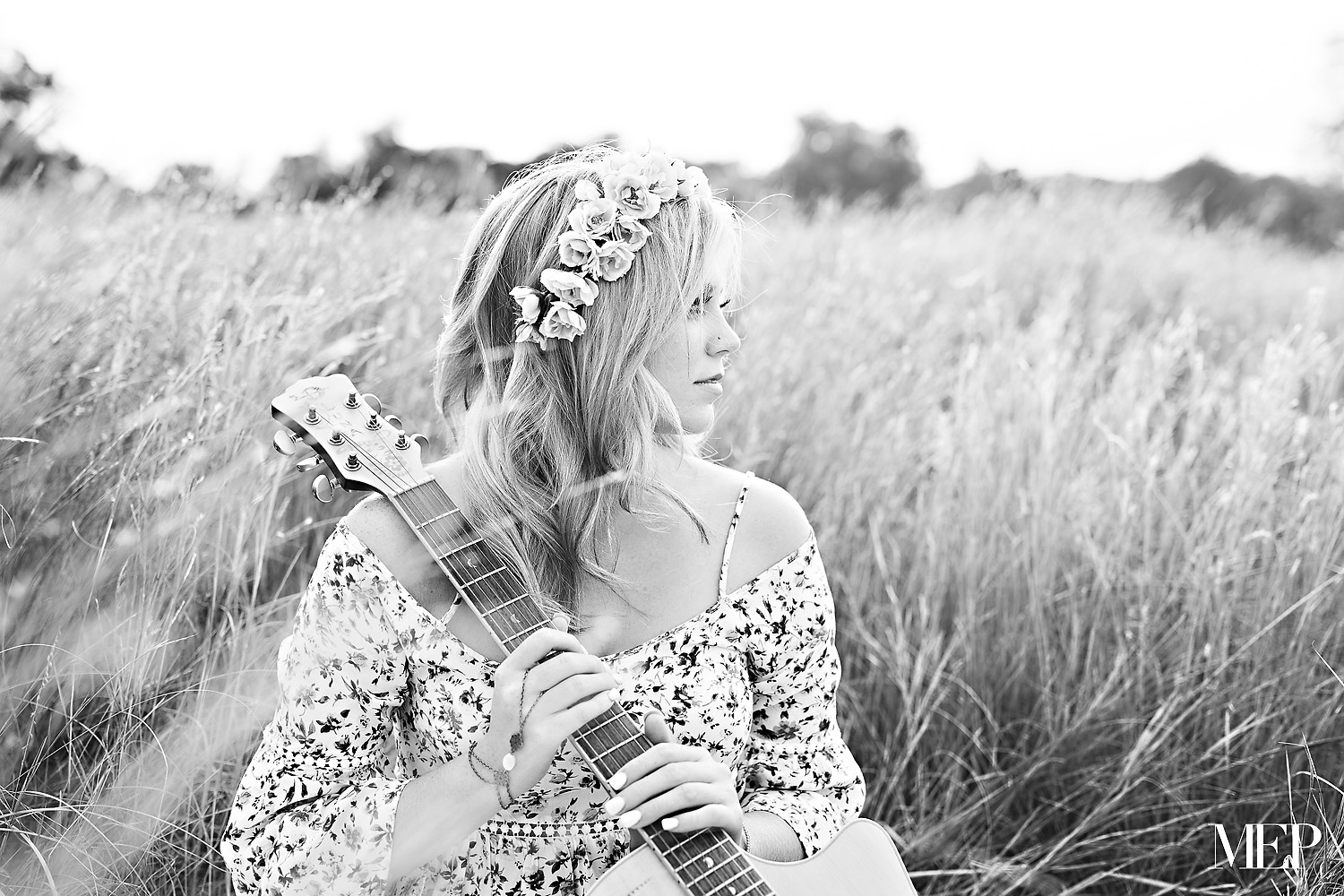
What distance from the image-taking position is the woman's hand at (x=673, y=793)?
1356 millimetres

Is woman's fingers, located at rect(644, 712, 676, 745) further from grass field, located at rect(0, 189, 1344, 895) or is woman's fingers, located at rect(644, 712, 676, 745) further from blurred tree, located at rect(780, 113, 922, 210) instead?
blurred tree, located at rect(780, 113, 922, 210)

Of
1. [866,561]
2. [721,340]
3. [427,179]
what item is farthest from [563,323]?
[427,179]

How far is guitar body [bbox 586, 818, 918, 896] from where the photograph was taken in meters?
1.36

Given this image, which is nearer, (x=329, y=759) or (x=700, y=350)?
(x=329, y=759)

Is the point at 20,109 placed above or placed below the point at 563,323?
above

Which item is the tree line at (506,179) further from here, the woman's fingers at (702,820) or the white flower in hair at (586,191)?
the woman's fingers at (702,820)

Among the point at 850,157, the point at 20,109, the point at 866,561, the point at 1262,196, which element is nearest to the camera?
the point at 20,109

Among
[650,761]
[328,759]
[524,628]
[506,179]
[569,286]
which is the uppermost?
[506,179]

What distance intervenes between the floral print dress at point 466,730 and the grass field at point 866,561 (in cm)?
53

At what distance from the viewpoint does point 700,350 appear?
165cm

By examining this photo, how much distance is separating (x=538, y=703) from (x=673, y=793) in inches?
8.6

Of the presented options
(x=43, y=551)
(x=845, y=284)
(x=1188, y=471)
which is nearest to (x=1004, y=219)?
(x=845, y=284)

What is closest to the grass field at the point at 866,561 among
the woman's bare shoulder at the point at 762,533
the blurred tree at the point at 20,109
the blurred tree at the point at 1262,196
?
the blurred tree at the point at 20,109

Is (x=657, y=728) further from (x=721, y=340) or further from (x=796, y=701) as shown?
(x=721, y=340)
